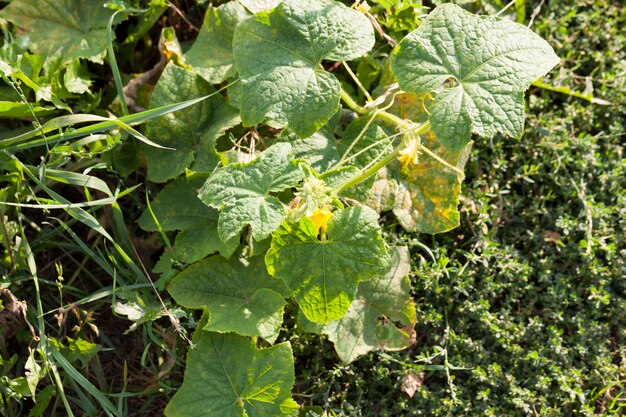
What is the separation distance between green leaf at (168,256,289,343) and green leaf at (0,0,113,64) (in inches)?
37.5

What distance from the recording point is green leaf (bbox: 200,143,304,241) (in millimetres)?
2182

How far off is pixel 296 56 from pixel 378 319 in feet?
3.31

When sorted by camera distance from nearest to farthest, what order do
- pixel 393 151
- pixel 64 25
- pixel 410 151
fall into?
pixel 410 151 → pixel 393 151 → pixel 64 25

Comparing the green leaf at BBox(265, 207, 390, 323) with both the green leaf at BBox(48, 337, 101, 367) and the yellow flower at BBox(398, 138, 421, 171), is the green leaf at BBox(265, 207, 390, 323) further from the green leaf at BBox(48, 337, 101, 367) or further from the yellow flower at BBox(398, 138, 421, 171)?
the green leaf at BBox(48, 337, 101, 367)

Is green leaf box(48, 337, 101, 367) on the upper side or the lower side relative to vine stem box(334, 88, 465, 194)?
lower

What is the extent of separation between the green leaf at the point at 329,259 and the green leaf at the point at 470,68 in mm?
386

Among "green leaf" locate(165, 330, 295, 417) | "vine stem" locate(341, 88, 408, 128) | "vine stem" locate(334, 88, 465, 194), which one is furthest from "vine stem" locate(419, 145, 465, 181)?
"green leaf" locate(165, 330, 295, 417)

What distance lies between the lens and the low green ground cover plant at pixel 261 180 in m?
2.27

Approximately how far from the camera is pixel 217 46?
2729 mm

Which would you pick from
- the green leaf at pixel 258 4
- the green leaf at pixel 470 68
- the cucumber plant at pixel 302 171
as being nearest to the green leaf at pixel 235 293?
the cucumber plant at pixel 302 171

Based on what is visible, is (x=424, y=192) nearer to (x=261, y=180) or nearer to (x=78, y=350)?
(x=261, y=180)

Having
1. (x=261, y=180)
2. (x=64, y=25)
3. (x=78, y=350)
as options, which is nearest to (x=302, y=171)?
(x=261, y=180)

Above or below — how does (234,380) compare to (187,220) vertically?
below

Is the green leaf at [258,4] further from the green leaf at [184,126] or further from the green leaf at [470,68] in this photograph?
the green leaf at [470,68]
